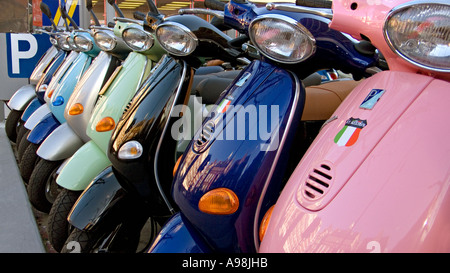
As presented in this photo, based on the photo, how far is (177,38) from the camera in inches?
81.2

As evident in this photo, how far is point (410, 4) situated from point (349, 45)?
1.55 feet

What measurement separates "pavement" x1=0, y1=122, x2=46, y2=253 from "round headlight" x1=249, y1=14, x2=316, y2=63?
68.1 inches

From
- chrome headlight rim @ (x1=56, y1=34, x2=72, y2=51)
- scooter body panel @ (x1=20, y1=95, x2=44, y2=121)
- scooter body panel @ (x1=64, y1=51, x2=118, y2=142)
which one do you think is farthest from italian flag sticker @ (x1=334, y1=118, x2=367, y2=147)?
scooter body panel @ (x1=20, y1=95, x2=44, y2=121)

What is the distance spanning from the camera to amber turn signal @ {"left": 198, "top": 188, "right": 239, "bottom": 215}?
55.2 inches

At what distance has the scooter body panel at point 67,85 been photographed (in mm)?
3412

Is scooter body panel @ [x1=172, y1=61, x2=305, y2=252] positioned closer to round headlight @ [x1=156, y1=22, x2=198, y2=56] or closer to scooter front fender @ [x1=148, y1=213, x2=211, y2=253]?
scooter front fender @ [x1=148, y1=213, x2=211, y2=253]

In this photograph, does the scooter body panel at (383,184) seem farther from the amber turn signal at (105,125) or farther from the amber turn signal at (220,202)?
the amber turn signal at (105,125)

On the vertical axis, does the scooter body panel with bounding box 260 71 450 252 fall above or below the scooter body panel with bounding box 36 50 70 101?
above

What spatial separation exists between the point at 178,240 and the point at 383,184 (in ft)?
2.51

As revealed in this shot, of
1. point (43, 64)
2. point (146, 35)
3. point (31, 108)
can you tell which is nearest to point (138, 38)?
point (146, 35)

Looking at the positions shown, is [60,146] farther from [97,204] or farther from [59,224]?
[97,204]

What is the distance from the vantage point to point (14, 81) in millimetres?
5629

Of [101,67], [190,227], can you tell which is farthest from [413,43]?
[101,67]

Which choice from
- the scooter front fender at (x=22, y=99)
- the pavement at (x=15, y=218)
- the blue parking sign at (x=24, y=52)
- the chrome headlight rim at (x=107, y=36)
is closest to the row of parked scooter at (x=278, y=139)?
the chrome headlight rim at (x=107, y=36)
